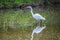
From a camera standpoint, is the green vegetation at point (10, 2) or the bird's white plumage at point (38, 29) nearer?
the bird's white plumage at point (38, 29)

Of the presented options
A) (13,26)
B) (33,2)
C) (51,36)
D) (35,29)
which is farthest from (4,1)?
(51,36)

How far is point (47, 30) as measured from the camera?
7297 millimetres

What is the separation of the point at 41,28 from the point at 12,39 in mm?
1754

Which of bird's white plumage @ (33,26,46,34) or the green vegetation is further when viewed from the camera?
the green vegetation

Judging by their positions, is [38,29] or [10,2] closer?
[38,29]

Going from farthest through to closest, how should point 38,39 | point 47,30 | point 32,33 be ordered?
point 47,30 → point 32,33 → point 38,39

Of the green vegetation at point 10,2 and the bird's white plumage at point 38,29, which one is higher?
the bird's white plumage at point 38,29

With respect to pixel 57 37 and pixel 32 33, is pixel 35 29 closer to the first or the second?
pixel 32 33

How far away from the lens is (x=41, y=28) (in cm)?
761

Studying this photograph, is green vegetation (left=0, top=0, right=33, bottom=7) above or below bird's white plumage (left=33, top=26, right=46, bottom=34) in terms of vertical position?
below

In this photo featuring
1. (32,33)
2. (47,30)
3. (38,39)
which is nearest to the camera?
(38,39)

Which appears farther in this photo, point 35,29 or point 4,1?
point 4,1

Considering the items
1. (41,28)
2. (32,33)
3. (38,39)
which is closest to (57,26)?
(41,28)

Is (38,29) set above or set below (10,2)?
above
